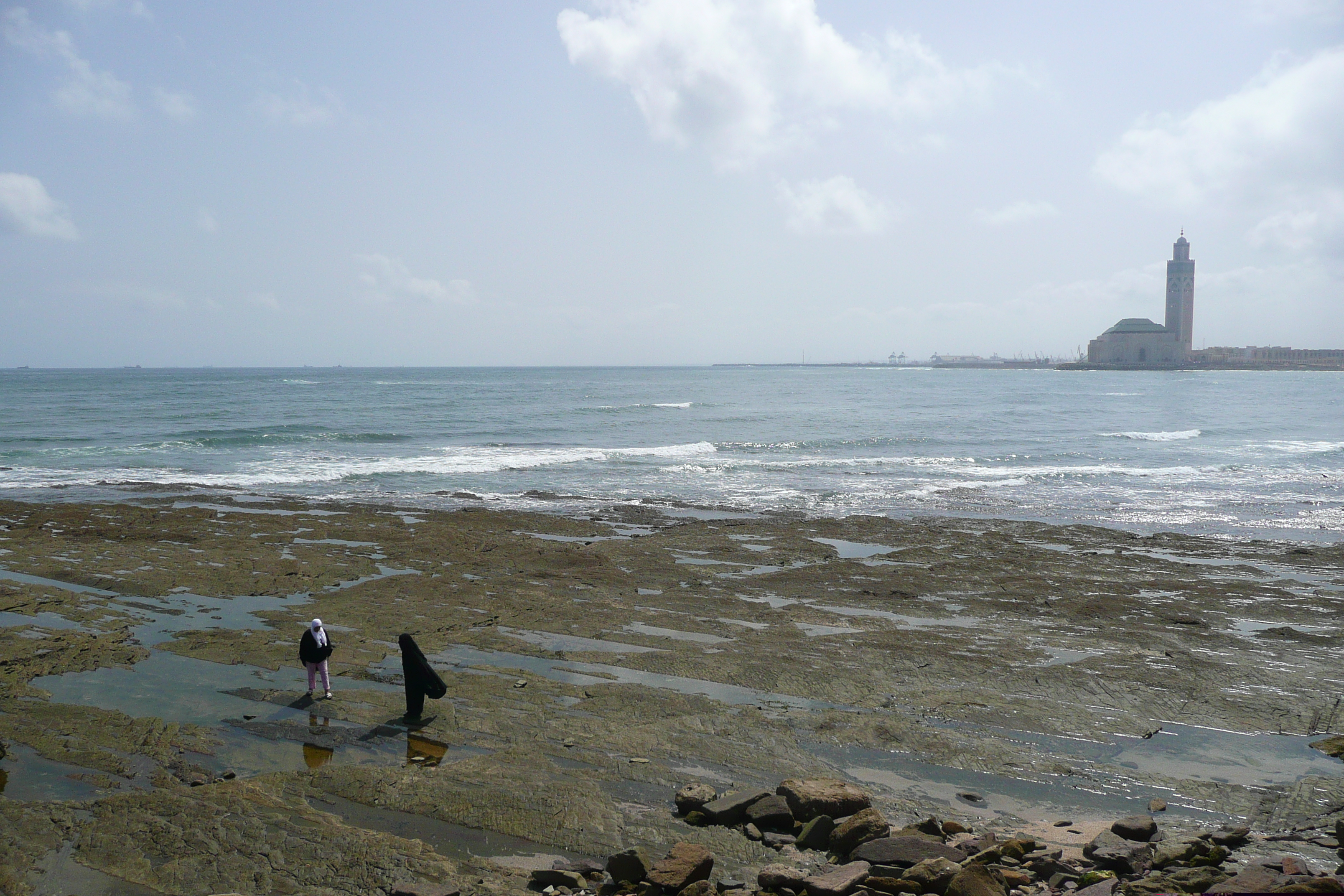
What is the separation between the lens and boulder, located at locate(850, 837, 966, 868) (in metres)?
5.58

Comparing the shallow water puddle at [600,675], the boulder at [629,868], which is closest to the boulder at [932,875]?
the boulder at [629,868]

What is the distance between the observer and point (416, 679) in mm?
8680

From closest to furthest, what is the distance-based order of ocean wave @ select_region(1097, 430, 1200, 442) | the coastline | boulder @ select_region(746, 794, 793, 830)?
boulder @ select_region(746, 794, 793, 830), the coastline, ocean wave @ select_region(1097, 430, 1200, 442)

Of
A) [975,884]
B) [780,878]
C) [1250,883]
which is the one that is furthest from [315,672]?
[1250,883]

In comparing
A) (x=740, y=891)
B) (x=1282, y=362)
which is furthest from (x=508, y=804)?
(x=1282, y=362)

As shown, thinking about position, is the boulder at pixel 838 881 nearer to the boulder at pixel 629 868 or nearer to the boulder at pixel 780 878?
the boulder at pixel 780 878

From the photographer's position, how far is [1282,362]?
19738 cm

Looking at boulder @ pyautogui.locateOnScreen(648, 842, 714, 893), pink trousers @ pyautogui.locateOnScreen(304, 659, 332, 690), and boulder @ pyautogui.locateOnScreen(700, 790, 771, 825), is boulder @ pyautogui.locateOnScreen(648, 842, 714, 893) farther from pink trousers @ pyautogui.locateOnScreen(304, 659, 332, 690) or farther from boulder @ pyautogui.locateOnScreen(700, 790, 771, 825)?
pink trousers @ pyautogui.locateOnScreen(304, 659, 332, 690)

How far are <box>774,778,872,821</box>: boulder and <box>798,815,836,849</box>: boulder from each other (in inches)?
6.2

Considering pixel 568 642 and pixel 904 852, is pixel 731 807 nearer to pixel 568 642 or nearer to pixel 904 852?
pixel 904 852

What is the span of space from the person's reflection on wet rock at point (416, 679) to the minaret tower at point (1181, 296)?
8616 inches

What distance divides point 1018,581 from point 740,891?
1104 centimetres

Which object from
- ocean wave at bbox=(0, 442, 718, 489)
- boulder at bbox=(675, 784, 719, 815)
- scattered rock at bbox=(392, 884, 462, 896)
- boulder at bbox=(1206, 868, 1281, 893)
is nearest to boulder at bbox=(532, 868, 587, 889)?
scattered rock at bbox=(392, 884, 462, 896)

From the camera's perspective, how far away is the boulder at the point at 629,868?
561 cm
